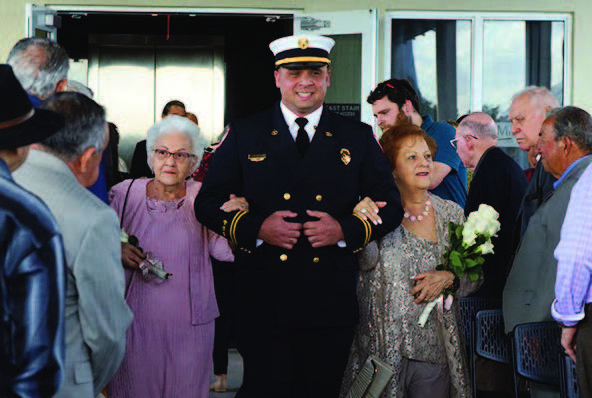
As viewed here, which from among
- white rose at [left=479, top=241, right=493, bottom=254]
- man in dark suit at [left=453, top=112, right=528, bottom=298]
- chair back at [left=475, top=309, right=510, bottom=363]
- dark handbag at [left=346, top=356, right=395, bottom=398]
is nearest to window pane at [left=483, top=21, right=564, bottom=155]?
man in dark suit at [left=453, top=112, right=528, bottom=298]

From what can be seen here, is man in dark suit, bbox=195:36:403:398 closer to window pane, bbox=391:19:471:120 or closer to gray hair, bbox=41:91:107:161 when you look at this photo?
gray hair, bbox=41:91:107:161

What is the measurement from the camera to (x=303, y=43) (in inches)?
172

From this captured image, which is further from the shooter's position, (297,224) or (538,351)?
(538,351)

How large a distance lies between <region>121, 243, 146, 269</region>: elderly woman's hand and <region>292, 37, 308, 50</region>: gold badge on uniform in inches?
44.6

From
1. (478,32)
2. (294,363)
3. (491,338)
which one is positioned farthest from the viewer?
(478,32)

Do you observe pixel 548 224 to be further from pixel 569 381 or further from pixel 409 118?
pixel 409 118

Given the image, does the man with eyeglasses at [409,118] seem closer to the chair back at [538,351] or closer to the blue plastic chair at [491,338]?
the blue plastic chair at [491,338]

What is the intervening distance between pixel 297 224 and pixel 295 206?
0.48ft

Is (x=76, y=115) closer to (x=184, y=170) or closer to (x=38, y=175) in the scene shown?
(x=38, y=175)

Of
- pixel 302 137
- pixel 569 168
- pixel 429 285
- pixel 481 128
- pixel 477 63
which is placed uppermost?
Answer: pixel 477 63

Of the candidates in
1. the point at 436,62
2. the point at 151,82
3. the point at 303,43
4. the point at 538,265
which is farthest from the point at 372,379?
the point at 151,82

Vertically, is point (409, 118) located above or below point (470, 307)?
above

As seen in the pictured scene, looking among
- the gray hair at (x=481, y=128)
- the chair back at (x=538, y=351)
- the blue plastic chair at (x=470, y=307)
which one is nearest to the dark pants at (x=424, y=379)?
the chair back at (x=538, y=351)

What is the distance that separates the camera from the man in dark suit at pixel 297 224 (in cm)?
419
